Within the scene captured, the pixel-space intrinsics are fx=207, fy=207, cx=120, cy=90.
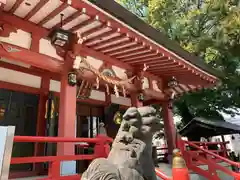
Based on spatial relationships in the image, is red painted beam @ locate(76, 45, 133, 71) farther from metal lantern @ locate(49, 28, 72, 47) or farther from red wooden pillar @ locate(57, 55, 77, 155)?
red wooden pillar @ locate(57, 55, 77, 155)

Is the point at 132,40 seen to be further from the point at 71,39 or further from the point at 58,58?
the point at 58,58

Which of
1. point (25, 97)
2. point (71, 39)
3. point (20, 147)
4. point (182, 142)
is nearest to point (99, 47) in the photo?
point (71, 39)

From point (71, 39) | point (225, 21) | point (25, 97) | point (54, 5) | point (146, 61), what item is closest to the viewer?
point (54, 5)

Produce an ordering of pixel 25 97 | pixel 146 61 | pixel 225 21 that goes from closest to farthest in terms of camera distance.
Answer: pixel 25 97 < pixel 146 61 < pixel 225 21

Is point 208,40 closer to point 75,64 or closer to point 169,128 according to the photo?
point 169,128

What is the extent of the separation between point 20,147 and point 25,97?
143cm

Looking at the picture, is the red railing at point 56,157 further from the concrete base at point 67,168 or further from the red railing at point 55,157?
the concrete base at point 67,168

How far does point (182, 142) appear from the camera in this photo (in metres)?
7.03

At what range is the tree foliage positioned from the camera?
11.7 meters

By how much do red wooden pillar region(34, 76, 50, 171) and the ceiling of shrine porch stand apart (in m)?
1.82

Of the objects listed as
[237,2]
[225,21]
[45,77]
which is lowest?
[45,77]

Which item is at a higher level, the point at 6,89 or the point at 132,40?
the point at 132,40

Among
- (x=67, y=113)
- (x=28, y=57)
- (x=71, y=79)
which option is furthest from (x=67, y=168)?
(x=28, y=57)

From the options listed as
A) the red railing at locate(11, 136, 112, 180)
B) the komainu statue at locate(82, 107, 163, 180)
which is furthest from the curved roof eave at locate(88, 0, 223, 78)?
the komainu statue at locate(82, 107, 163, 180)
